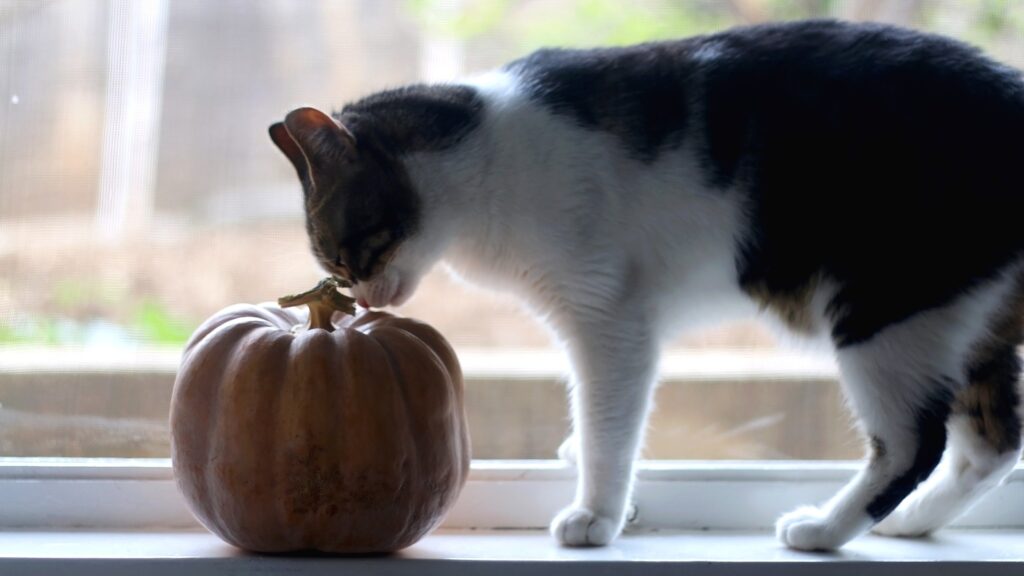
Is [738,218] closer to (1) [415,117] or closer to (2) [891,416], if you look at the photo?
(2) [891,416]

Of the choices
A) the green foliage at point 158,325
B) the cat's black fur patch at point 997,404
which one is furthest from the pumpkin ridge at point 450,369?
the cat's black fur patch at point 997,404

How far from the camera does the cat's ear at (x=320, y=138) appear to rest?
1516 millimetres

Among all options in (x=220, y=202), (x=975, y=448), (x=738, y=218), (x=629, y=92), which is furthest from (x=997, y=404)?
(x=220, y=202)

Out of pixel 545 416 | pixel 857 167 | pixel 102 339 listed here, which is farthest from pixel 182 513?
pixel 857 167

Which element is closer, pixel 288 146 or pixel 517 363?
pixel 288 146

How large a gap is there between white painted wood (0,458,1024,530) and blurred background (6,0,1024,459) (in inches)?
3.2

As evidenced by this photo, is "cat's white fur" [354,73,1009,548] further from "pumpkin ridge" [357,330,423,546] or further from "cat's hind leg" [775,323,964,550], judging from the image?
"pumpkin ridge" [357,330,423,546]

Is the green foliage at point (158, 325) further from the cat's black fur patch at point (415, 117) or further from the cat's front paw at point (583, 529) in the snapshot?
the cat's front paw at point (583, 529)

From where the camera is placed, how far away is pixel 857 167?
1.55m

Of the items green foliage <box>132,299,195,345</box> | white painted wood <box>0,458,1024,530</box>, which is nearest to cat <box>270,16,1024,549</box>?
white painted wood <box>0,458,1024,530</box>

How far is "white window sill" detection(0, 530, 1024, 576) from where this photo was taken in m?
1.44

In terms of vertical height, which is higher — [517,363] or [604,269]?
[604,269]

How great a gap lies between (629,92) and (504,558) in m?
0.73

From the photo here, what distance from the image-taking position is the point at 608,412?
64.0 inches
